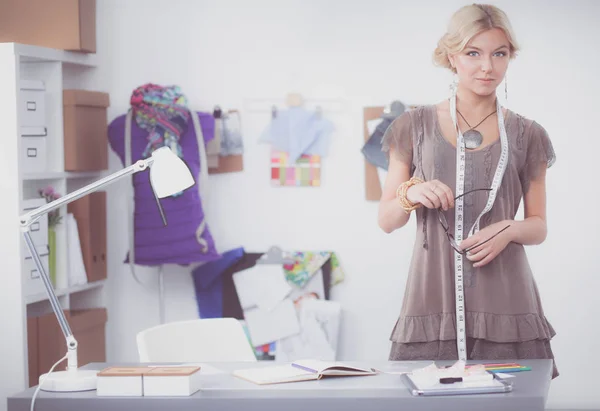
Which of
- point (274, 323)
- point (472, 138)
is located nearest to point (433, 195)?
point (472, 138)

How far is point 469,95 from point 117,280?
278 centimetres

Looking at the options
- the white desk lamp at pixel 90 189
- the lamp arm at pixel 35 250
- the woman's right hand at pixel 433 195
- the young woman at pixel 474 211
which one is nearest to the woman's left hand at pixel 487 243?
the young woman at pixel 474 211

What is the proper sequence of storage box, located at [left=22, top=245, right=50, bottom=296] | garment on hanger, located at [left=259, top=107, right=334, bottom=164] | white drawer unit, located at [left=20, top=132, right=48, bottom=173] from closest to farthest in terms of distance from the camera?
storage box, located at [left=22, top=245, right=50, bottom=296], white drawer unit, located at [left=20, top=132, right=48, bottom=173], garment on hanger, located at [left=259, top=107, right=334, bottom=164]

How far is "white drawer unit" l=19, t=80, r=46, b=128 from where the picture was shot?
4.20m

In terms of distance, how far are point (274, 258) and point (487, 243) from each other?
232cm

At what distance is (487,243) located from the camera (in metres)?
2.65

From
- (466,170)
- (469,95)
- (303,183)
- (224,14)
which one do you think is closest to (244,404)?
(466,170)

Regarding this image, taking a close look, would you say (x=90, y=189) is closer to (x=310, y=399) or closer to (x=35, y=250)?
(x=35, y=250)

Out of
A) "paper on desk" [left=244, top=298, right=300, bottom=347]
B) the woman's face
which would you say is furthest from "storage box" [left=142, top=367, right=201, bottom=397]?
"paper on desk" [left=244, top=298, right=300, bottom=347]

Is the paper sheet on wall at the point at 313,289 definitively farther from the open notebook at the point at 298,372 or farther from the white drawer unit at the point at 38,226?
the open notebook at the point at 298,372

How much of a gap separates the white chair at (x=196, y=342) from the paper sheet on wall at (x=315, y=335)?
1.56 meters

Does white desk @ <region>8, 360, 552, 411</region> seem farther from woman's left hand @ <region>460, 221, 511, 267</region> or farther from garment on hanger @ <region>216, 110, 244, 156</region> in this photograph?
garment on hanger @ <region>216, 110, 244, 156</region>

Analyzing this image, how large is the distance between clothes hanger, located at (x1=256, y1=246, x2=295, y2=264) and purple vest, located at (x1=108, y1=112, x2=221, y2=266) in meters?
0.31

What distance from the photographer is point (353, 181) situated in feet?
15.9
